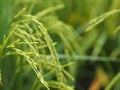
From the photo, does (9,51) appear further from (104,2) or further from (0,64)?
(104,2)

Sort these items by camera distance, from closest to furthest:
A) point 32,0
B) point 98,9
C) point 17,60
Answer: point 17,60 → point 32,0 → point 98,9

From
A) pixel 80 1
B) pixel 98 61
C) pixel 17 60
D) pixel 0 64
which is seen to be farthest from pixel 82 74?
pixel 0 64

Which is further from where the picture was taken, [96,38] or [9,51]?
[96,38]

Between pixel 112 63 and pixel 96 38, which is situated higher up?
pixel 96 38

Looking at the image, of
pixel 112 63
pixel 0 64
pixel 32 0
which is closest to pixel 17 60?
pixel 0 64

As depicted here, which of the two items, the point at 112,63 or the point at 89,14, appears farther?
the point at 89,14

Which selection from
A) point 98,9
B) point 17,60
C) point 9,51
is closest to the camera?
point 9,51

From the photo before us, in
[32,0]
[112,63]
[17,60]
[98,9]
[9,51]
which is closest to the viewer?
[9,51]

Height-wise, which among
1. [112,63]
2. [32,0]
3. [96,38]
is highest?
[32,0]

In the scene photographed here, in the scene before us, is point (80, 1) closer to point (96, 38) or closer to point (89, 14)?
point (89, 14)
